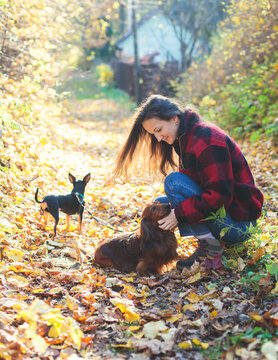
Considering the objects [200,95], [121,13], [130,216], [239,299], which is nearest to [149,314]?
[239,299]

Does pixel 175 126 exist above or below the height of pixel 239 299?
above

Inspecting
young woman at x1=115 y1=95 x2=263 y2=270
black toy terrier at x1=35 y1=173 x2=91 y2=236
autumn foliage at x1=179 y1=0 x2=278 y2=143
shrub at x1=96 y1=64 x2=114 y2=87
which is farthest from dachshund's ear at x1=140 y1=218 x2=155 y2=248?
shrub at x1=96 y1=64 x2=114 y2=87

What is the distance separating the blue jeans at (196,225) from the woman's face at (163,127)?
0.38 meters

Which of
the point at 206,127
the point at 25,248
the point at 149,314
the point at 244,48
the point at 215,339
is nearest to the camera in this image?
the point at 215,339

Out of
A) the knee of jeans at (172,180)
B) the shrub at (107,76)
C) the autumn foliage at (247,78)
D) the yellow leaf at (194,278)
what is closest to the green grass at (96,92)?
the shrub at (107,76)

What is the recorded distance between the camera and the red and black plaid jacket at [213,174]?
3.19 m

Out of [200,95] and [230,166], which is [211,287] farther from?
[200,95]

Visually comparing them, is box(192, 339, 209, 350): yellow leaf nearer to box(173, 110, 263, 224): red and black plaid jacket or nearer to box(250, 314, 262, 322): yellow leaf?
box(250, 314, 262, 322): yellow leaf

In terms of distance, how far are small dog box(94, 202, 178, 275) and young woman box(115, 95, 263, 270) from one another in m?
0.11

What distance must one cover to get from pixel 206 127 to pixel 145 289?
5.04ft

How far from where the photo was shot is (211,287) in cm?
309

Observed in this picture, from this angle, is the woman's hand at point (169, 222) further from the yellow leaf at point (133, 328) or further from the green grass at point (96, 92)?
the green grass at point (96, 92)

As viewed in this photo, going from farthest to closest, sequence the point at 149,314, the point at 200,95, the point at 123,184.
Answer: the point at 200,95
the point at 123,184
the point at 149,314

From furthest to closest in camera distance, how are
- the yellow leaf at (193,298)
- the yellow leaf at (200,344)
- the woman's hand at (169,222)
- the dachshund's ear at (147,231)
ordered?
the dachshund's ear at (147,231)
the woman's hand at (169,222)
the yellow leaf at (193,298)
the yellow leaf at (200,344)
